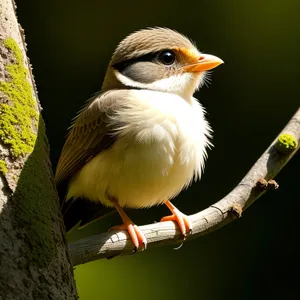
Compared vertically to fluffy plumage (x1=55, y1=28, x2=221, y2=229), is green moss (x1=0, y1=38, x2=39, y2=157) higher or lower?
higher

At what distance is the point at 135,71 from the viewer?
328 cm

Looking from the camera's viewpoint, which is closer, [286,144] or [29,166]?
[29,166]

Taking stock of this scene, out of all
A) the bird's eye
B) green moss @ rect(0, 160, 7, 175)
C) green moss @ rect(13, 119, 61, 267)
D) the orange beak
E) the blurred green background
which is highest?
the orange beak

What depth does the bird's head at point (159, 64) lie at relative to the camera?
3.24 metres

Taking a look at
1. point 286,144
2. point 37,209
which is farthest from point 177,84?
point 37,209

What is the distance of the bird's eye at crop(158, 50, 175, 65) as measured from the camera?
3275mm

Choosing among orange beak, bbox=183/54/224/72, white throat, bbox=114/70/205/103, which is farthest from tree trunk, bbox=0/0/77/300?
orange beak, bbox=183/54/224/72

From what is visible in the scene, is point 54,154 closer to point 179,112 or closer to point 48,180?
point 179,112

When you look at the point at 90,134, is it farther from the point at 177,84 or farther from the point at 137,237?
the point at 137,237

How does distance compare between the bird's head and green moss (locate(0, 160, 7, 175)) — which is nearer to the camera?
green moss (locate(0, 160, 7, 175))

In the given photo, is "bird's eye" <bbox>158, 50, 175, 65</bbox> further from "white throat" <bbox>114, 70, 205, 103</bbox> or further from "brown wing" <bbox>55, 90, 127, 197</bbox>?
"brown wing" <bbox>55, 90, 127, 197</bbox>

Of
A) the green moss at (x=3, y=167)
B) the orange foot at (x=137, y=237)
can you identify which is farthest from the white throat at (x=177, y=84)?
the green moss at (x=3, y=167)

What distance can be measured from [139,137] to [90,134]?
0.92 feet

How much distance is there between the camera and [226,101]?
16.6 feet
